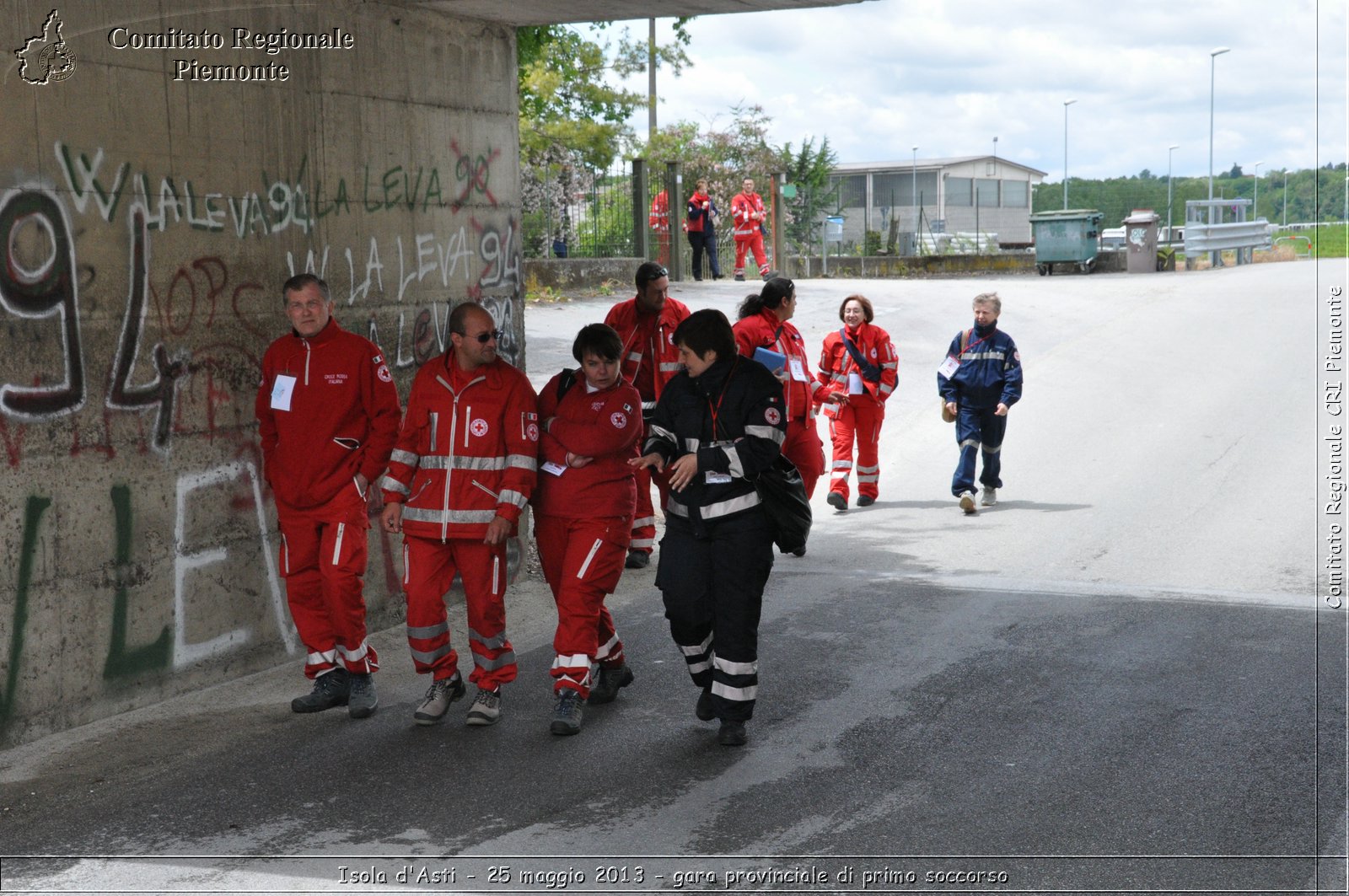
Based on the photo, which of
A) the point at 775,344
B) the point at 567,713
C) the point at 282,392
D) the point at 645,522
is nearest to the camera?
the point at 567,713

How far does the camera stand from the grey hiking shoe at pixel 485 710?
6055 mm

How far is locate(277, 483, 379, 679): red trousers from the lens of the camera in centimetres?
619

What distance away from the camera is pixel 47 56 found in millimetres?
5652

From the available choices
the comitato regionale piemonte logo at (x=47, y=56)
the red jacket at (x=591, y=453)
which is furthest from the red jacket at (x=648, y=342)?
the comitato regionale piemonte logo at (x=47, y=56)

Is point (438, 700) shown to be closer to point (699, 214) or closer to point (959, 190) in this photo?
point (699, 214)

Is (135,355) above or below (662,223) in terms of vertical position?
below

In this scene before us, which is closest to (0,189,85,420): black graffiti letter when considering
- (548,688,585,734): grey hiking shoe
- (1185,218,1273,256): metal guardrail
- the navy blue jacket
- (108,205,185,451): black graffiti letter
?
(108,205,185,451): black graffiti letter

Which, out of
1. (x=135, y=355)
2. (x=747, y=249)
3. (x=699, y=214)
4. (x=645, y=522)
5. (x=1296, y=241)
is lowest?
(x=645, y=522)

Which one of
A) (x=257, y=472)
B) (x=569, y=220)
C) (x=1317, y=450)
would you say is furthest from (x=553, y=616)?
(x=569, y=220)

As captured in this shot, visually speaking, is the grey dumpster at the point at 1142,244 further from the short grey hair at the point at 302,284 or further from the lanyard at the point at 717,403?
the short grey hair at the point at 302,284

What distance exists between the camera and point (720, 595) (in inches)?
229

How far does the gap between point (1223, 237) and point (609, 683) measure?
33241 millimetres

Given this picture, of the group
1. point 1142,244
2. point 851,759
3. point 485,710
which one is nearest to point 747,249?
point 1142,244

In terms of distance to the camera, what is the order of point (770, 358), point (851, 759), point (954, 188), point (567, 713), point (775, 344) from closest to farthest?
point (851, 759)
point (567, 713)
point (770, 358)
point (775, 344)
point (954, 188)
